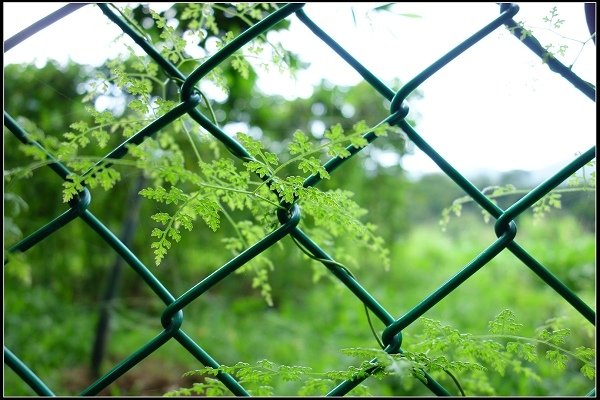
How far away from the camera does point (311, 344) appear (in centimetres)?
364

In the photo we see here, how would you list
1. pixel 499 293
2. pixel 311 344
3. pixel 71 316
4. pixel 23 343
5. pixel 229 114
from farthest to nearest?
1. pixel 499 293
2. pixel 71 316
3. pixel 311 344
4. pixel 23 343
5. pixel 229 114

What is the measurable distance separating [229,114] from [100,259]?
5.68ft

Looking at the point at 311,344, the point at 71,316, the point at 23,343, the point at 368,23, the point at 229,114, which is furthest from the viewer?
the point at 71,316

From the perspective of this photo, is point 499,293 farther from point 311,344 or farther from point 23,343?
point 23,343

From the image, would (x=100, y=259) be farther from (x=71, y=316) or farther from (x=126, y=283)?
(x=126, y=283)

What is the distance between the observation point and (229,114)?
283 cm

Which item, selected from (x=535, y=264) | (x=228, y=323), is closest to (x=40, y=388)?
(x=535, y=264)

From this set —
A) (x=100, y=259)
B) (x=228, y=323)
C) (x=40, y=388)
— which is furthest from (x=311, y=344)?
(x=40, y=388)

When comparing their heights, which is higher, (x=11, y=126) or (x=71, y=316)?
(x=71, y=316)

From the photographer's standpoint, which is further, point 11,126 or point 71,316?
point 71,316

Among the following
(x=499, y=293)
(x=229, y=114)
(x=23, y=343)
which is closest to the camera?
(x=229, y=114)

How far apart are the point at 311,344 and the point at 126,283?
1.84 metres

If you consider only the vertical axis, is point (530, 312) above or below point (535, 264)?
above

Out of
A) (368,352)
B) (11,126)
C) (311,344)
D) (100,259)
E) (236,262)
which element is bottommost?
(368,352)
